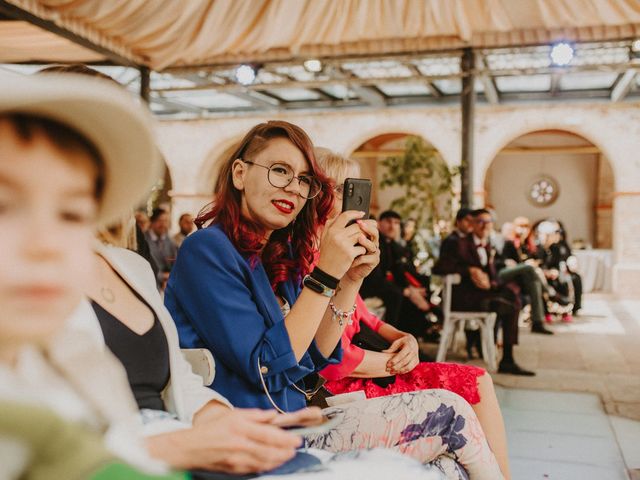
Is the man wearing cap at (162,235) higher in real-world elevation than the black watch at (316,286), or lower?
lower

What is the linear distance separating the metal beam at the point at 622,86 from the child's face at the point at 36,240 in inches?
463

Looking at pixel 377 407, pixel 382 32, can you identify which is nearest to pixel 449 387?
pixel 377 407

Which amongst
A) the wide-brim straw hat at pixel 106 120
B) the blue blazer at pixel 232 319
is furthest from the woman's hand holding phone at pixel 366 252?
the wide-brim straw hat at pixel 106 120

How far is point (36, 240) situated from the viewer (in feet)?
1.67

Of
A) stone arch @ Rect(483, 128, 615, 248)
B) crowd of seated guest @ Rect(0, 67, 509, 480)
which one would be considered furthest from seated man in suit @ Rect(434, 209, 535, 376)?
stone arch @ Rect(483, 128, 615, 248)

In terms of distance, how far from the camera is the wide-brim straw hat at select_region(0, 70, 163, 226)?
0.50 m

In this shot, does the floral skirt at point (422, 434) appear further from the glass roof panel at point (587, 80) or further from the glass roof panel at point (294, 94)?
the glass roof panel at point (294, 94)

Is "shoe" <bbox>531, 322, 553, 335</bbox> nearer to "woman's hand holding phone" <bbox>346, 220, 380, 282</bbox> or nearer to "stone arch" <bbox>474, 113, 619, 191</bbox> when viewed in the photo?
"stone arch" <bbox>474, 113, 619, 191</bbox>

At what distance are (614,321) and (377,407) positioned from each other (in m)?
8.49

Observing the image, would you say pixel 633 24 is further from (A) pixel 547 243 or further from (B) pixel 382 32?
(A) pixel 547 243

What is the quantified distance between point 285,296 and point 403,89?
1216 cm

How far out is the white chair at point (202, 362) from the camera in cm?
140

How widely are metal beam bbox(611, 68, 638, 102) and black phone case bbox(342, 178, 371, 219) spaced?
10542 mm

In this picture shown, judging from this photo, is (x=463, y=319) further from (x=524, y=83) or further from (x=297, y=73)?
(x=524, y=83)
